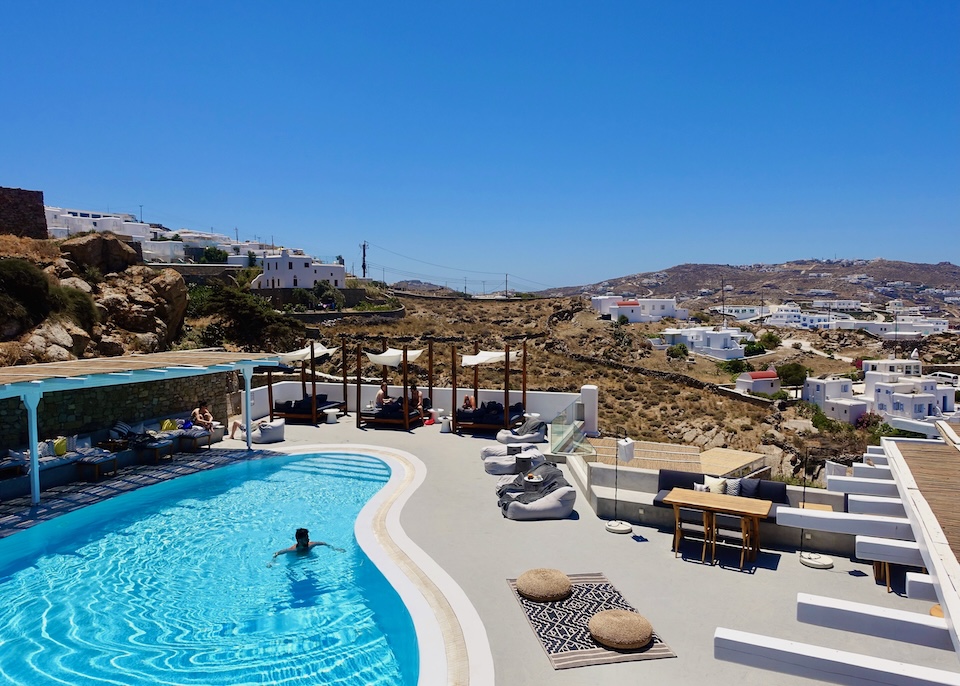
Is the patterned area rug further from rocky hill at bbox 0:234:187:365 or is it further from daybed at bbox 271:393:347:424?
rocky hill at bbox 0:234:187:365

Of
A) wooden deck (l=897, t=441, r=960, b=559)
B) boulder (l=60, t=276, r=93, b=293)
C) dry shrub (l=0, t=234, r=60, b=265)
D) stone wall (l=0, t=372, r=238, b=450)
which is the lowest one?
stone wall (l=0, t=372, r=238, b=450)

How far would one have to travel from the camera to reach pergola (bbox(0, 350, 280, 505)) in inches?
373

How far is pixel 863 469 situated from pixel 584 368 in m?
30.8

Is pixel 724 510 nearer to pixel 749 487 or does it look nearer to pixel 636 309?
pixel 749 487

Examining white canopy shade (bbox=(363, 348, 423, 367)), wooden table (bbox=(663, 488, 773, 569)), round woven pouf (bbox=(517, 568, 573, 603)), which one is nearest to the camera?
round woven pouf (bbox=(517, 568, 573, 603))

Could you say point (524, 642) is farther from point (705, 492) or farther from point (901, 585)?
point (901, 585)

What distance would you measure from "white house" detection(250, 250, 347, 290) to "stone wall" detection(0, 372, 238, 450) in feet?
110

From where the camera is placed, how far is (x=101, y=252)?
27453mm

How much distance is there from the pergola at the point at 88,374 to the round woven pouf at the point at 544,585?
817cm

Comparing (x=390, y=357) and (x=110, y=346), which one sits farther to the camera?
(x=110, y=346)

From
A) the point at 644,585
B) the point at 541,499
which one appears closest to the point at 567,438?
the point at 541,499

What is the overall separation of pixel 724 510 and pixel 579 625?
2487 mm

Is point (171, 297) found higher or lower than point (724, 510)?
higher

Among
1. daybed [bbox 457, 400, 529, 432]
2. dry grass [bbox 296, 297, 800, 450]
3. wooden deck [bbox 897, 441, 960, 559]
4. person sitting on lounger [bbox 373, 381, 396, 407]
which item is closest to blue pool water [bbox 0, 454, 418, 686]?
wooden deck [bbox 897, 441, 960, 559]
